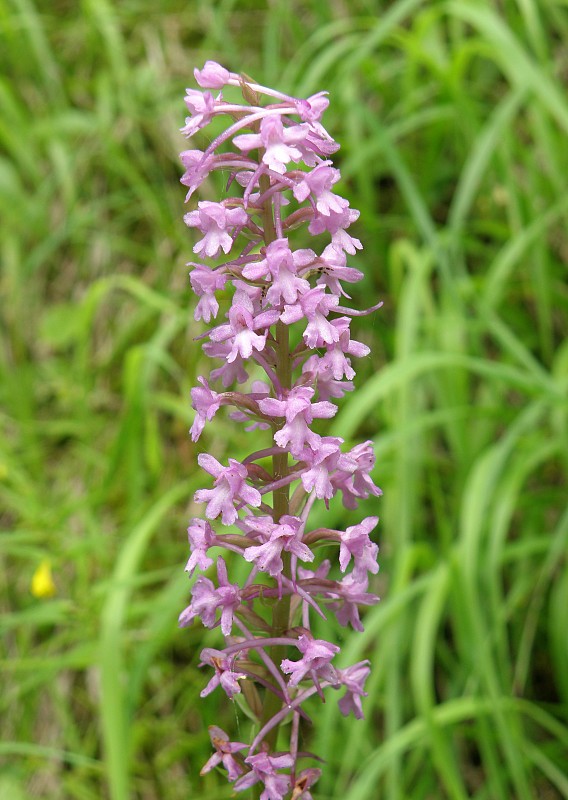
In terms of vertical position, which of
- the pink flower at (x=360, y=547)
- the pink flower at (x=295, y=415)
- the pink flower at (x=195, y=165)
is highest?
the pink flower at (x=195, y=165)

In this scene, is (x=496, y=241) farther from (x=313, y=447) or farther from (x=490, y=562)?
(x=313, y=447)

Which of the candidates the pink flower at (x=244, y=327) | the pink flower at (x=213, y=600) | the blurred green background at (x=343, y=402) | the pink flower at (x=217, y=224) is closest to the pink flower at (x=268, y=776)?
the pink flower at (x=213, y=600)

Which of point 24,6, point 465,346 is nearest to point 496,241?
point 465,346

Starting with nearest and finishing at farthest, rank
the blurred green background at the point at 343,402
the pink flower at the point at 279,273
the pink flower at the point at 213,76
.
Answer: the pink flower at the point at 279,273
the pink flower at the point at 213,76
the blurred green background at the point at 343,402

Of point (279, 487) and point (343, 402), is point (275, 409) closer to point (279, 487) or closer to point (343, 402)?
point (279, 487)

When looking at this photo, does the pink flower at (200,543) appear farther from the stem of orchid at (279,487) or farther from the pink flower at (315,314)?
the pink flower at (315,314)

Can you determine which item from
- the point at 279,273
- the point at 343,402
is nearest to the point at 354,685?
the point at 279,273
